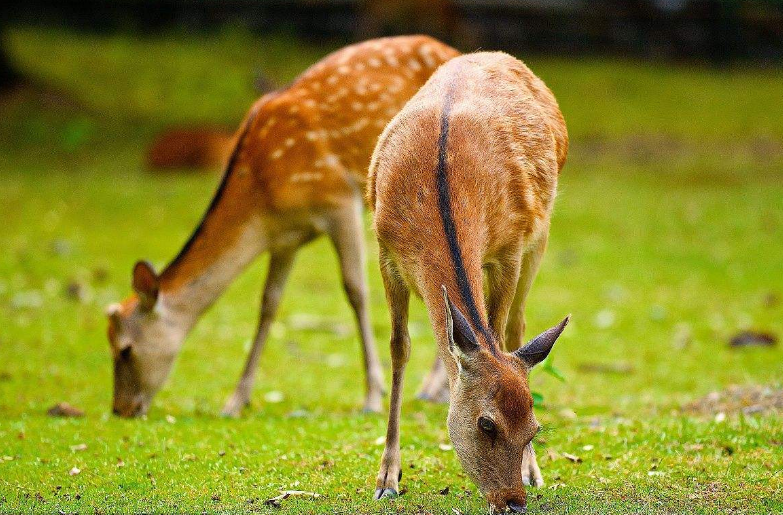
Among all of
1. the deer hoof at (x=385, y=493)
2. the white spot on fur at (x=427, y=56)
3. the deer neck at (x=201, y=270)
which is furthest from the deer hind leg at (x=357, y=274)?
the deer hoof at (x=385, y=493)

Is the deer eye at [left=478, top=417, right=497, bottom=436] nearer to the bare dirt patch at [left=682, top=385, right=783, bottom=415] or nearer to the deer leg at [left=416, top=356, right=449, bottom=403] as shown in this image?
the bare dirt patch at [left=682, top=385, right=783, bottom=415]

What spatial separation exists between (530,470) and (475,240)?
1.13 meters

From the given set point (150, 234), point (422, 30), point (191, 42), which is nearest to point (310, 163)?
point (150, 234)

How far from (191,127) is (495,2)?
27.6ft

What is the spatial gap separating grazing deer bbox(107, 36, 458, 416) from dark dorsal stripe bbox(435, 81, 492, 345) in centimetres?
226

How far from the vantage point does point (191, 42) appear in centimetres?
2186

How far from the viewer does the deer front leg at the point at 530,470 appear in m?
4.96

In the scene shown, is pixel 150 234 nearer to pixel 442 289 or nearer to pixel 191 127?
pixel 191 127

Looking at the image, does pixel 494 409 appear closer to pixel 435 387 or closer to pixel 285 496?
pixel 285 496

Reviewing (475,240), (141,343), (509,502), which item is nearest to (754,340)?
(141,343)

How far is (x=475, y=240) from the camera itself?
4656 mm

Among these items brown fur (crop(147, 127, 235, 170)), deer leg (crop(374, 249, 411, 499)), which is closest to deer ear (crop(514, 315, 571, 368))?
deer leg (crop(374, 249, 411, 499))

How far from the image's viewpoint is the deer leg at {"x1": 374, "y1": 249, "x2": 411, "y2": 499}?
4.88 metres

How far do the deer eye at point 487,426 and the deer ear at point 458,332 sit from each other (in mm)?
261
